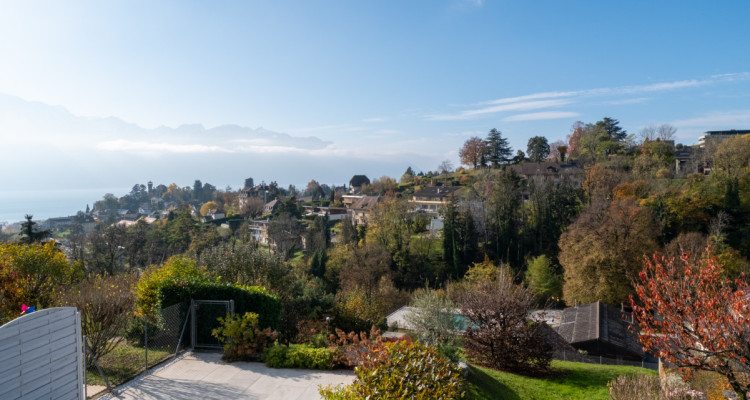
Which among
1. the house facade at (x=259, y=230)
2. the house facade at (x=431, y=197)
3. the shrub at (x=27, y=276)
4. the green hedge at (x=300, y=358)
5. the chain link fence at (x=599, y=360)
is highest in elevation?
the house facade at (x=431, y=197)

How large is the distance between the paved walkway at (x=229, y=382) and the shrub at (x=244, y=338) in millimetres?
223

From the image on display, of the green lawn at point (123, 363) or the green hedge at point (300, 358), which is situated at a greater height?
the green hedge at point (300, 358)

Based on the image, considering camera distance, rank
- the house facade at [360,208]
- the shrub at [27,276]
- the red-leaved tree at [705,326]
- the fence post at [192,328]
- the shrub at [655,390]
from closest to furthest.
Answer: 1. the red-leaved tree at [705,326]
2. the shrub at [655,390]
3. the fence post at [192,328]
4. the shrub at [27,276]
5. the house facade at [360,208]

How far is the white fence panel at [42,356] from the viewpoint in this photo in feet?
17.9

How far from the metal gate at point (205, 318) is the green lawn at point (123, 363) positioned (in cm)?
69

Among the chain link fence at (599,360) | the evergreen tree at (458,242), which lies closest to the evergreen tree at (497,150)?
the evergreen tree at (458,242)

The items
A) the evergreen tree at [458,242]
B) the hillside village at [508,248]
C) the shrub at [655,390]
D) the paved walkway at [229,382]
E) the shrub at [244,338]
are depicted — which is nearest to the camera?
the shrub at [655,390]

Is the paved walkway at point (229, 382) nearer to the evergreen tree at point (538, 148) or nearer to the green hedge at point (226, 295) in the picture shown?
the green hedge at point (226, 295)

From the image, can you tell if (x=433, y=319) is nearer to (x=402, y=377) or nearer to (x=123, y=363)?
(x=123, y=363)

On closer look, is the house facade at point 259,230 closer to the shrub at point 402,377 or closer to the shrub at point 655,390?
the shrub at point 655,390

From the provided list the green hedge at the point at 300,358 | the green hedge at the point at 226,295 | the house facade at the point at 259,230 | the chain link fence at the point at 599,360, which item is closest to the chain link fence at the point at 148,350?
the green hedge at the point at 226,295

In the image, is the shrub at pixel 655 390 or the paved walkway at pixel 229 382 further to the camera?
the paved walkway at pixel 229 382

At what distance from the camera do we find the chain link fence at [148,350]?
8375 mm

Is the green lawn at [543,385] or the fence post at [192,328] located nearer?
the green lawn at [543,385]
